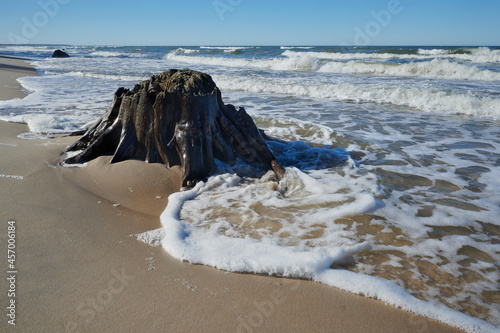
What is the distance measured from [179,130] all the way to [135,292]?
2092 mm

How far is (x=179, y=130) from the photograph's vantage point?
370 cm

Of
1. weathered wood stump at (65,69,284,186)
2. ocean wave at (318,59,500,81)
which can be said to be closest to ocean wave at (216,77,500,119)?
ocean wave at (318,59,500,81)

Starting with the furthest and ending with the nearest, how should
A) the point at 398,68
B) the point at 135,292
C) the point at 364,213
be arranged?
the point at 398,68, the point at 364,213, the point at 135,292

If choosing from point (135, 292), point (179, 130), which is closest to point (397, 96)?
point (179, 130)

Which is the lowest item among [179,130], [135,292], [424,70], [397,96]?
[135,292]

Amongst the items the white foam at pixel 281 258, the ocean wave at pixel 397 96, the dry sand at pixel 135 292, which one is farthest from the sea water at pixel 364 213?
the ocean wave at pixel 397 96

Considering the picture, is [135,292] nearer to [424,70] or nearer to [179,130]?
[179,130]

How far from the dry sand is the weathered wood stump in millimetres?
1066

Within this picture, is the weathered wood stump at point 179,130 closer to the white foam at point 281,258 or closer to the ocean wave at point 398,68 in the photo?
the white foam at point 281,258

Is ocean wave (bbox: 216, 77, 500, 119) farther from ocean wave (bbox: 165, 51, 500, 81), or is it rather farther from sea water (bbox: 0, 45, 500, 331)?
ocean wave (bbox: 165, 51, 500, 81)

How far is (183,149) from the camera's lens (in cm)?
365

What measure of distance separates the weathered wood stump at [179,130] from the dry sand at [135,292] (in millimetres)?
1066

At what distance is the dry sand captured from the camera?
1.77m

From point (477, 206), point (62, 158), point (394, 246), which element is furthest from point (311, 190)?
point (62, 158)
